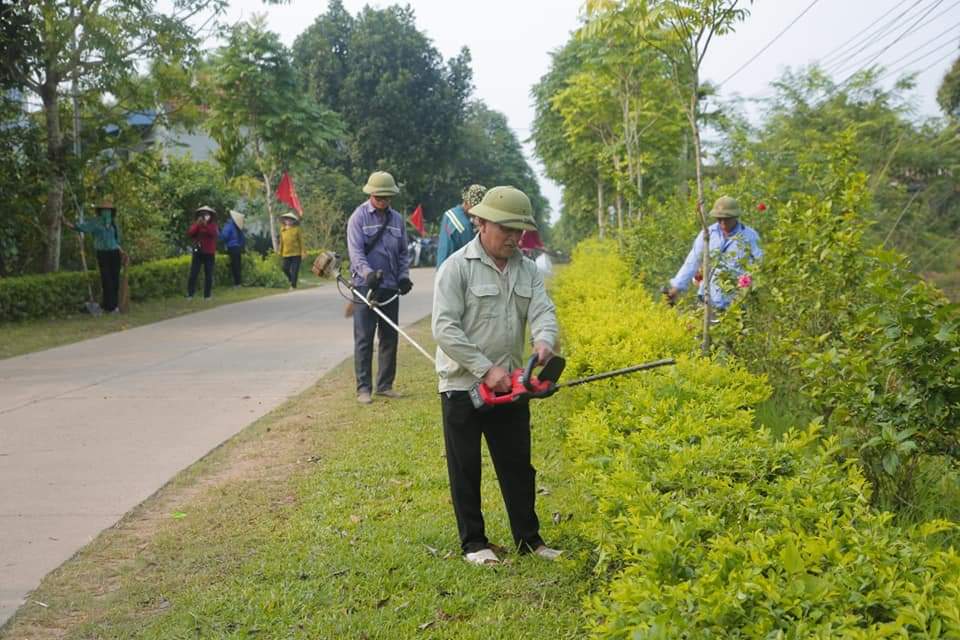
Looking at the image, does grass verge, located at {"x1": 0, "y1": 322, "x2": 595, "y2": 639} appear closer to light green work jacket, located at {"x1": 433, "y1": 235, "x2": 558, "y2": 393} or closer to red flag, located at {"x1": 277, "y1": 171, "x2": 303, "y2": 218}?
light green work jacket, located at {"x1": 433, "y1": 235, "x2": 558, "y2": 393}

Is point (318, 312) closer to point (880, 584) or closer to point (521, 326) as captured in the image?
point (521, 326)

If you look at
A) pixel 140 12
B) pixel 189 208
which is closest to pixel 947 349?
pixel 140 12

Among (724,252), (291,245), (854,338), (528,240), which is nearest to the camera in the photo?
(854,338)

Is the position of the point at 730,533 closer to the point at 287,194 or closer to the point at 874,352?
the point at 874,352

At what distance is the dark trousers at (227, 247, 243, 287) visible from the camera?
75.6ft

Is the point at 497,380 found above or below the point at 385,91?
below

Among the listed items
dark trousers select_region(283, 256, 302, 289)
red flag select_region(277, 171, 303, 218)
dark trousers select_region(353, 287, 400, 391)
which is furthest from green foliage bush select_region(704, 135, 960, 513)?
red flag select_region(277, 171, 303, 218)

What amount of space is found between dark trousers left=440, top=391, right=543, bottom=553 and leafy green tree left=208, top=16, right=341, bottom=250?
21.4 meters

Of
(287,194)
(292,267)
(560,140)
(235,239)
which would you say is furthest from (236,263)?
(560,140)

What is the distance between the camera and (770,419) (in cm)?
596

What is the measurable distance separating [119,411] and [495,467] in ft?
15.6

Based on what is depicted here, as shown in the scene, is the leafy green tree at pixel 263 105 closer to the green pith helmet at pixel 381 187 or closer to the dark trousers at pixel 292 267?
the dark trousers at pixel 292 267

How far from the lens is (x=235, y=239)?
22.8 meters

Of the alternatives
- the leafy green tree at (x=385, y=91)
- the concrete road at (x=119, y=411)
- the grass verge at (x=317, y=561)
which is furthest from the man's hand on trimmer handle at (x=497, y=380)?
the leafy green tree at (x=385, y=91)
